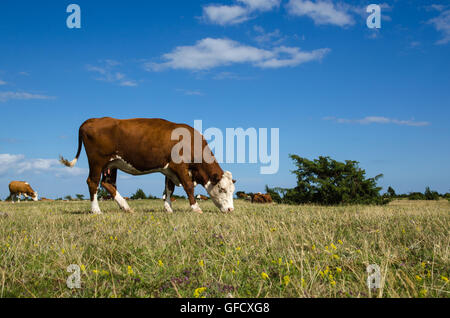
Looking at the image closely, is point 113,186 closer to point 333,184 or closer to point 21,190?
point 333,184

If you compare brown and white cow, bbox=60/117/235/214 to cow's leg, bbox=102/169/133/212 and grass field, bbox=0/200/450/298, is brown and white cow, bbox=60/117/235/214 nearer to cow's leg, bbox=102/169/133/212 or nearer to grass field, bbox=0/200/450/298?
cow's leg, bbox=102/169/133/212

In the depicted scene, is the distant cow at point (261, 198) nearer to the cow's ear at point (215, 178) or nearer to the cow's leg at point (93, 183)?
the cow's ear at point (215, 178)

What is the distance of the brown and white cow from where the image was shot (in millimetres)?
10594

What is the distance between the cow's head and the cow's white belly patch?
118 cm

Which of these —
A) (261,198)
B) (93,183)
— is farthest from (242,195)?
(93,183)

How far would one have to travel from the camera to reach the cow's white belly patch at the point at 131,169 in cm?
1079

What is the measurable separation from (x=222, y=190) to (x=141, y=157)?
2.82 m

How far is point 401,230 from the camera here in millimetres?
5887

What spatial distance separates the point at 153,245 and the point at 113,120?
7078mm

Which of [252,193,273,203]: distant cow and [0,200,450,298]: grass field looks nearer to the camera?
[0,200,450,298]: grass field

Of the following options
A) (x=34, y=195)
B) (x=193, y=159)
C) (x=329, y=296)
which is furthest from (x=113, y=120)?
(x=34, y=195)

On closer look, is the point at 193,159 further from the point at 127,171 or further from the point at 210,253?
the point at 210,253

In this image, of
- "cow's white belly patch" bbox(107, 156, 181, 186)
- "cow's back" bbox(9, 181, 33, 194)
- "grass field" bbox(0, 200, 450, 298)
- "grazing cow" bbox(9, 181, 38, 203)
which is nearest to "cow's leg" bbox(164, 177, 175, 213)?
"cow's white belly patch" bbox(107, 156, 181, 186)

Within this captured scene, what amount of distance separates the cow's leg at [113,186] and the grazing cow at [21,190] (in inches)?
953
